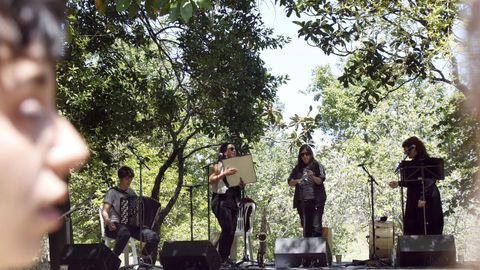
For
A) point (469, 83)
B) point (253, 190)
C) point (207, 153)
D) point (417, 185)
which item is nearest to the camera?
point (469, 83)

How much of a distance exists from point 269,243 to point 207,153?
7.03 m

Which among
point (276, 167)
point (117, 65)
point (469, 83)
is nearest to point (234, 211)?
point (117, 65)

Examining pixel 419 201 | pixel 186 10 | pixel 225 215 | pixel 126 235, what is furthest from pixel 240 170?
pixel 186 10

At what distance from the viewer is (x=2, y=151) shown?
1.18 feet

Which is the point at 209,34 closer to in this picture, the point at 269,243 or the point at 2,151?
the point at 2,151

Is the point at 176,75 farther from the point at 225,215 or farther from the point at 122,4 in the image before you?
the point at 122,4

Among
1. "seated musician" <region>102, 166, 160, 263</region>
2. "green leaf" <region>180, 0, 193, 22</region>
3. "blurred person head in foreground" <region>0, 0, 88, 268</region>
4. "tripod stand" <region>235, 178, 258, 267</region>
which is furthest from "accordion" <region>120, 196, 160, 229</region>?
"blurred person head in foreground" <region>0, 0, 88, 268</region>

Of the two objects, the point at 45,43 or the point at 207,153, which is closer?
the point at 45,43

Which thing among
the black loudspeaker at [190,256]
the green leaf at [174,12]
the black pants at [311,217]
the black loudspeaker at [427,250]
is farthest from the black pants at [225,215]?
the green leaf at [174,12]

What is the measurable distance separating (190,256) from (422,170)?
11.6 feet

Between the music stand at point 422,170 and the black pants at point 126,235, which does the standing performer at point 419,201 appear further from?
the black pants at point 126,235

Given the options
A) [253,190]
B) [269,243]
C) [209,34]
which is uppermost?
[209,34]

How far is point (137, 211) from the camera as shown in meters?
11.8

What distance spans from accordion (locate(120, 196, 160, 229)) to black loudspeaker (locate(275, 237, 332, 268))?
82.5 inches
